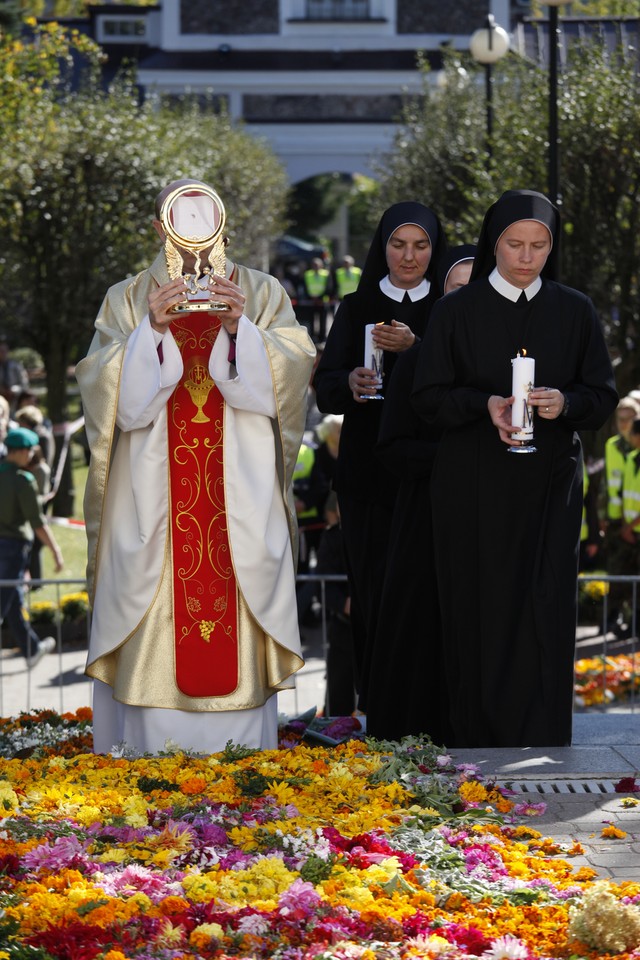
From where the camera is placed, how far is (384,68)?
38.0m

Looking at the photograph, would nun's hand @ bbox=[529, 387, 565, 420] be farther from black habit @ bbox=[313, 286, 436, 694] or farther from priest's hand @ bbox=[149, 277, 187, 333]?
priest's hand @ bbox=[149, 277, 187, 333]

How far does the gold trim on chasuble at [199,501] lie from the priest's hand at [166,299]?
32 centimetres

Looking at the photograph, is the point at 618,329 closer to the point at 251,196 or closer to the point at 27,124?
the point at 27,124

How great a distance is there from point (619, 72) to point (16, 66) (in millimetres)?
7874

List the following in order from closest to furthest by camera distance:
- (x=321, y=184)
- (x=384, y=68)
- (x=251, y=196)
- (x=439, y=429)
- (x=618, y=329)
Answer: (x=439, y=429) < (x=618, y=329) < (x=251, y=196) < (x=384, y=68) < (x=321, y=184)

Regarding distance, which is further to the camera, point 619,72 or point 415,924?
point 619,72

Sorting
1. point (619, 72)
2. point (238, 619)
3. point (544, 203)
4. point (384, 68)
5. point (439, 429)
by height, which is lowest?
point (238, 619)

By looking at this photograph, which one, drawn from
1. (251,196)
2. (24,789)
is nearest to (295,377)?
(24,789)

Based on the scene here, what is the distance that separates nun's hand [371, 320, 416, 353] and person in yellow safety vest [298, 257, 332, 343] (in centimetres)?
2343

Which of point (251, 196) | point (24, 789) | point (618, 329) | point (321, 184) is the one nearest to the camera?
point (24, 789)

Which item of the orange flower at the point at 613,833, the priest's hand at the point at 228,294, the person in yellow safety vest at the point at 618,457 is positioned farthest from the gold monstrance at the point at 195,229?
the person in yellow safety vest at the point at 618,457

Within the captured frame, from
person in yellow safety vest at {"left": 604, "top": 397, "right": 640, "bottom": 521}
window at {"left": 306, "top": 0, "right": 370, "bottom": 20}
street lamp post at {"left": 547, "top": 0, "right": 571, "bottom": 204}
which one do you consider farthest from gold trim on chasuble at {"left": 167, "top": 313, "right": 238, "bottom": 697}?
window at {"left": 306, "top": 0, "right": 370, "bottom": 20}

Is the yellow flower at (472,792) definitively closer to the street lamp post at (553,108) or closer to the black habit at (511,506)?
the black habit at (511,506)

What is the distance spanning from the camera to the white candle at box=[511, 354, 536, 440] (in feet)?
18.8
